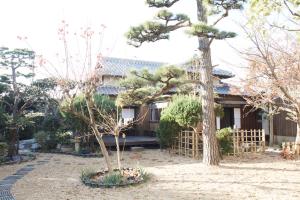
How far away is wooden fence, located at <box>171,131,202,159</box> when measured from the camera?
441 inches

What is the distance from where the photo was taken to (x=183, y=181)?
735 cm

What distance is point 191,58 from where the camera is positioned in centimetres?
1153

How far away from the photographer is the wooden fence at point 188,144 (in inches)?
441

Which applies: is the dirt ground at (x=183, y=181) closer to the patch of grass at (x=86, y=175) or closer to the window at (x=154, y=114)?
the patch of grass at (x=86, y=175)

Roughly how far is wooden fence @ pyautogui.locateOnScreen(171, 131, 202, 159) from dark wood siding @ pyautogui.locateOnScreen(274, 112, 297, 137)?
6725 mm

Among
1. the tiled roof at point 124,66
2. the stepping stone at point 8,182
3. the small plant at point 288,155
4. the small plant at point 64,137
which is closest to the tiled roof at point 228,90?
the tiled roof at point 124,66

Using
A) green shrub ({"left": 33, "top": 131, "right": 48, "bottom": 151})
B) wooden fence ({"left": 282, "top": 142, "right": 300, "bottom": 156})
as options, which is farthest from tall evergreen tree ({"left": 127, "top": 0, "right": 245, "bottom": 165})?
green shrub ({"left": 33, "top": 131, "right": 48, "bottom": 151})

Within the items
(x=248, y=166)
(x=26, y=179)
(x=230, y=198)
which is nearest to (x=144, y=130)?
(x=248, y=166)

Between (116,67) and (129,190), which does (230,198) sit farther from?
(116,67)

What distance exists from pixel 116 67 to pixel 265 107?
9344mm

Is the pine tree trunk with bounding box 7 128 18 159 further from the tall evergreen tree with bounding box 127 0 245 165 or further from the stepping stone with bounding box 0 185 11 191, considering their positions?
the tall evergreen tree with bounding box 127 0 245 165

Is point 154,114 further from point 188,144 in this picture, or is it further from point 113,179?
point 113,179

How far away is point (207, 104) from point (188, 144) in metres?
2.82

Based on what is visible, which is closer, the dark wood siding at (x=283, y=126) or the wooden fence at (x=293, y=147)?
the wooden fence at (x=293, y=147)
